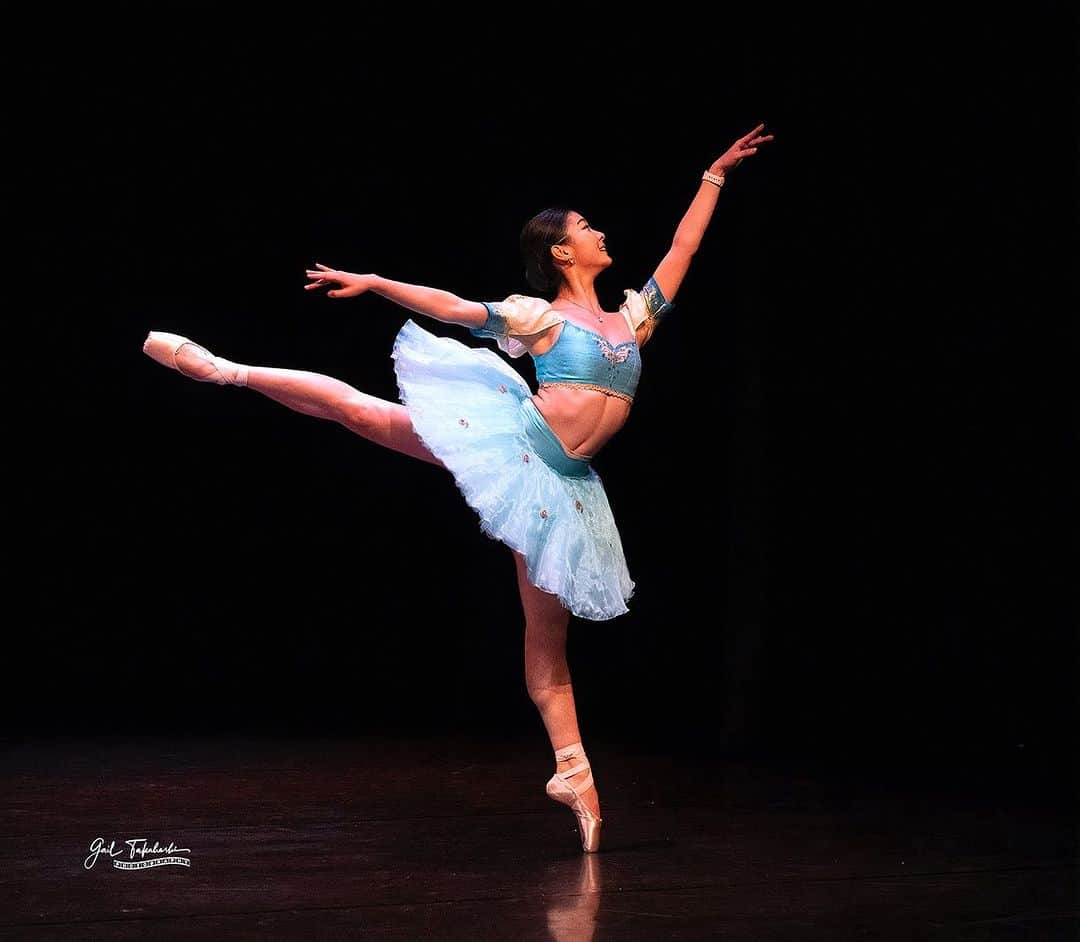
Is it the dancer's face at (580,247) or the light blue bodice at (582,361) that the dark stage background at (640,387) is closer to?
the dancer's face at (580,247)

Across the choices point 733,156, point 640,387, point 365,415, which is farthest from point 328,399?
point 640,387

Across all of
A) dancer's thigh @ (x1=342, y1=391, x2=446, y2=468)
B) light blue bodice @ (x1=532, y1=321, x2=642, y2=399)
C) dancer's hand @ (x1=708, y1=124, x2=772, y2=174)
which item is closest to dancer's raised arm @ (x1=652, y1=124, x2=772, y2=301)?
dancer's hand @ (x1=708, y1=124, x2=772, y2=174)

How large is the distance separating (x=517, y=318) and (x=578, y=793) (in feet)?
3.05

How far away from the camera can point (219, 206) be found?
14.3 feet

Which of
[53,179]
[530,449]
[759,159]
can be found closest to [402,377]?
[530,449]

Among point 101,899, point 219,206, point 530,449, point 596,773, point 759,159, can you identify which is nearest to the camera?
point 101,899

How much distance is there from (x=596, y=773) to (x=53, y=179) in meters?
2.51

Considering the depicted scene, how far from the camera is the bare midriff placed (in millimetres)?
2693

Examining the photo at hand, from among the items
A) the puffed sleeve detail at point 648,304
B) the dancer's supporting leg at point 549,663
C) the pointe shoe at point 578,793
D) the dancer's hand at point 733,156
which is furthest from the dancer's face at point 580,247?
the pointe shoe at point 578,793

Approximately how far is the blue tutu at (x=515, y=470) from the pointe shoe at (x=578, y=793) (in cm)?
27

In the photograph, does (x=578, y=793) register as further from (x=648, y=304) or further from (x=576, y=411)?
(x=648, y=304)

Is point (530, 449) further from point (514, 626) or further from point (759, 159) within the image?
point (514, 626)

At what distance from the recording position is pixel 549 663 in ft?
8.80

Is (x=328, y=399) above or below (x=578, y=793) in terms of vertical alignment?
above
